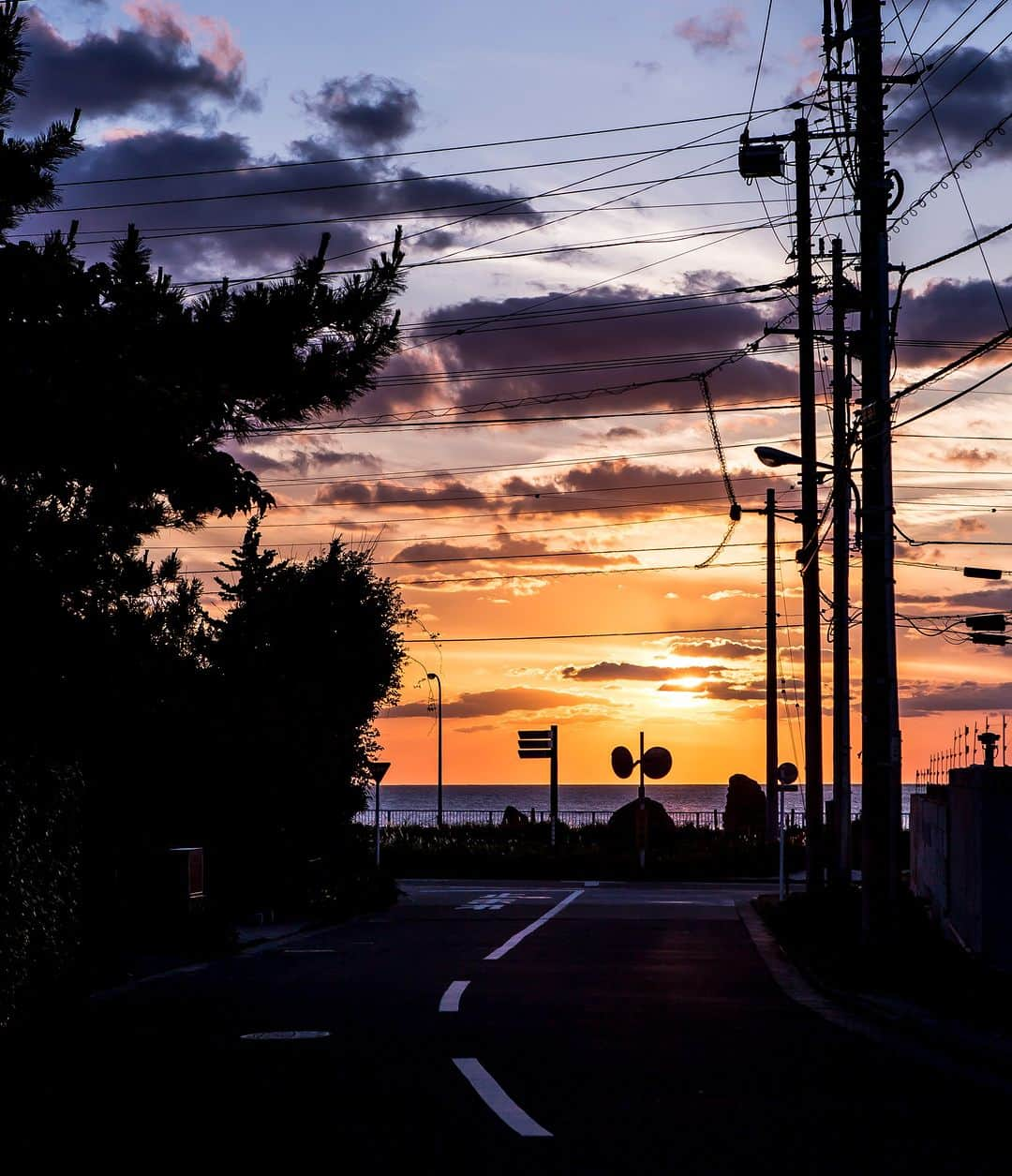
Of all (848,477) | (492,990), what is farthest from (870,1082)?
(848,477)

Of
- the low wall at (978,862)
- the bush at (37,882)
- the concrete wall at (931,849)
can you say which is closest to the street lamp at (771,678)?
the concrete wall at (931,849)

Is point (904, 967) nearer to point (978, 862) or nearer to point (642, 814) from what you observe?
point (978, 862)

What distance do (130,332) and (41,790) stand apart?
445 centimetres

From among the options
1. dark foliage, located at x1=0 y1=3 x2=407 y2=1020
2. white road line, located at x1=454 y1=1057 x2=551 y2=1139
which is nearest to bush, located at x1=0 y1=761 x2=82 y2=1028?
dark foliage, located at x1=0 y1=3 x2=407 y2=1020

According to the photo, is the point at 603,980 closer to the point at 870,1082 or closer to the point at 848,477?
the point at 870,1082

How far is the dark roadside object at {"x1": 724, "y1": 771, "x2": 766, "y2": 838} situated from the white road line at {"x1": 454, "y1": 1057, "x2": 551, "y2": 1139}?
45.8 m

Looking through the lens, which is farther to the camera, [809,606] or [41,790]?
[809,606]

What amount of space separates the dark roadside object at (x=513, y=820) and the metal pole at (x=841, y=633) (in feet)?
112

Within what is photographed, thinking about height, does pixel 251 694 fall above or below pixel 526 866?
above

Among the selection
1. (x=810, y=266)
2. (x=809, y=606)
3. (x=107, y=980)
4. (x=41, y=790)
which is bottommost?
(x=107, y=980)

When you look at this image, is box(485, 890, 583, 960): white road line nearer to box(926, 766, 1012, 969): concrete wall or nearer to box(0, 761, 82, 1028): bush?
box(926, 766, 1012, 969): concrete wall

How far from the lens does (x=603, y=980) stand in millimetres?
17641

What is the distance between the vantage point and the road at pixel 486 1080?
8156 millimetres

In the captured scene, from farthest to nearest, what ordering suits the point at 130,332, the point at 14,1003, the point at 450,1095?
the point at 130,332 < the point at 14,1003 < the point at 450,1095
